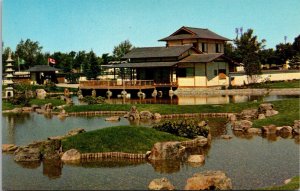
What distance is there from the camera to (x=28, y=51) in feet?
327

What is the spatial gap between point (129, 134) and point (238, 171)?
22.1 ft

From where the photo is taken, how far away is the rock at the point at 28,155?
21844 millimetres

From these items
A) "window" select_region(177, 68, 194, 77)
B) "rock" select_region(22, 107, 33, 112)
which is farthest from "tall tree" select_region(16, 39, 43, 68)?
"rock" select_region(22, 107, 33, 112)

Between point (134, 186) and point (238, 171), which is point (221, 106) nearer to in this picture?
point (238, 171)

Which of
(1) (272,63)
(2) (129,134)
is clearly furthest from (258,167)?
(1) (272,63)

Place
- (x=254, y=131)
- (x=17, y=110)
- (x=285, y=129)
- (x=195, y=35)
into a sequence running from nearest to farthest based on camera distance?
(x=285, y=129) → (x=254, y=131) → (x=17, y=110) → (x=195, y=35)

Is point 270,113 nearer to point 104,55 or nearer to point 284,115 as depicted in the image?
point 284,115

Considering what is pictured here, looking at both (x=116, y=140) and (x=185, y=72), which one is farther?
(x=185, y=72)

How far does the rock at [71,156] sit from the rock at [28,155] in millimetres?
1261

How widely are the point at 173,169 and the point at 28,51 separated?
279 feet

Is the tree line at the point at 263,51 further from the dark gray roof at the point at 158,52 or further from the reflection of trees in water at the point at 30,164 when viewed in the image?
the reflection of trees in water at the point at 30,164

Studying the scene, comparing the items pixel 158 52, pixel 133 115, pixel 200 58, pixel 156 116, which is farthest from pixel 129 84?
pixel 156 116

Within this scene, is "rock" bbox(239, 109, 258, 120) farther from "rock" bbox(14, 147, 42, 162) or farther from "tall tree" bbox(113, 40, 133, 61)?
"tall tree" bbox(113, 40, 133, 61)

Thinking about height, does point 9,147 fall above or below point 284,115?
below
